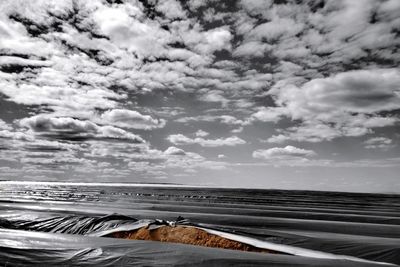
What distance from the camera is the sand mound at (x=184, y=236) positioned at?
20.7 ft

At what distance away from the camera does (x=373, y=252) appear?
579 cm

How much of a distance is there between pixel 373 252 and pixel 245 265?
3.17 m

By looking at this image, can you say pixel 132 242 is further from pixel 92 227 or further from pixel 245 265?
pixel 92 227

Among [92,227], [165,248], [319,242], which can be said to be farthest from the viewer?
[92,227]

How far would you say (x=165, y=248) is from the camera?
5055 mm

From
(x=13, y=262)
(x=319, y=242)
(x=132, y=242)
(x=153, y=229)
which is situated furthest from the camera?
(x=153, y=229)

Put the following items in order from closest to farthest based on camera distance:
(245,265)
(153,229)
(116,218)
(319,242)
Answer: (245,265) < (319,242) < (153,229) < (116,218)

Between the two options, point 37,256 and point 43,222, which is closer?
point 37,256

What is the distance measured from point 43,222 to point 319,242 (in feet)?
26.3

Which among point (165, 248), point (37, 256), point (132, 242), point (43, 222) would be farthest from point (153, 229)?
point (43, 222)

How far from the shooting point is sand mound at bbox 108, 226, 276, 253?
6305 millimetres

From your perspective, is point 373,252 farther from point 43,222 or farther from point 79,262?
point 43,222

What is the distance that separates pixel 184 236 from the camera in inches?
273

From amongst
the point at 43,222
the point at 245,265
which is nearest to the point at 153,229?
the point at 245,265
